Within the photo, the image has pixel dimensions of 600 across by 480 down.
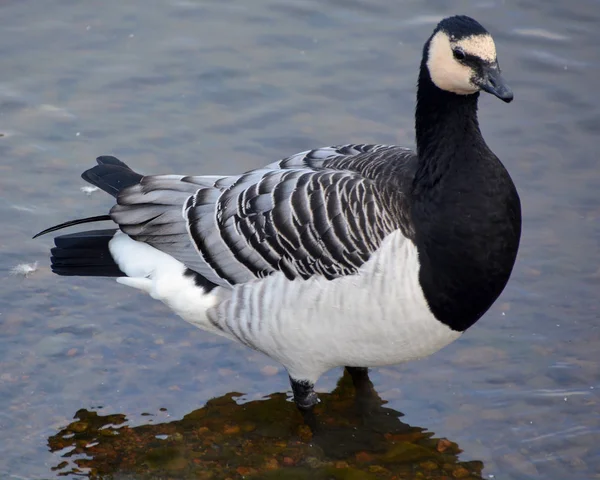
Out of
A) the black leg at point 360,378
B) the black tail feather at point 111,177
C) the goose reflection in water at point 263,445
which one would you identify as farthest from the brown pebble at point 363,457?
the black tail feather at point 111,177

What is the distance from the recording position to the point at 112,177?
6.25 meters

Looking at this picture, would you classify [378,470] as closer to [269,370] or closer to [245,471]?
[245,471]

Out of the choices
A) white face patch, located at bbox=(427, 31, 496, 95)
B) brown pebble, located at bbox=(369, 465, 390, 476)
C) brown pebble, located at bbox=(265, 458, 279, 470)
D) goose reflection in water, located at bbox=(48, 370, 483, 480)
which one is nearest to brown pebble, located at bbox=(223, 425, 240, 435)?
goose reflection in water, located at bbox=(48, 370, 483, 480)

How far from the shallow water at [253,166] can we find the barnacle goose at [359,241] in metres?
0.74

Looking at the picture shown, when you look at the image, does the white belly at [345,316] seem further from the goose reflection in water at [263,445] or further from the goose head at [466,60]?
the goose head at [466,60]

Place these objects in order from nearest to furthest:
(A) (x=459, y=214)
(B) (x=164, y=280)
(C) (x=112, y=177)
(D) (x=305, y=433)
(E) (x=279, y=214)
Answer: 1. (A) (x=459, y=214)
2. (E) (x=279, y=214)
3. (B) (x=164, y=280)
4. (D) (x=305, y=433)
5. (C) (x=112, y=177)

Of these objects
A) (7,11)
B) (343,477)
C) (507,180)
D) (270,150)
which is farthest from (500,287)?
(7,11)

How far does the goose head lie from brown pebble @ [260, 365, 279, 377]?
7.48 ft

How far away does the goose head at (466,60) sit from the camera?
16.7ft

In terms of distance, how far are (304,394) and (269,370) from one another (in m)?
0.58

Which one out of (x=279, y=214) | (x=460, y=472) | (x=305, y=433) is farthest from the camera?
(x=305, y=433)

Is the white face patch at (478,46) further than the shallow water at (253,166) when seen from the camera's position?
No

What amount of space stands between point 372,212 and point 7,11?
19.7 ft

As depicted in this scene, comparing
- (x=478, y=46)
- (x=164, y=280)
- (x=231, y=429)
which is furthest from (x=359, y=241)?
(x=231, y=429)
